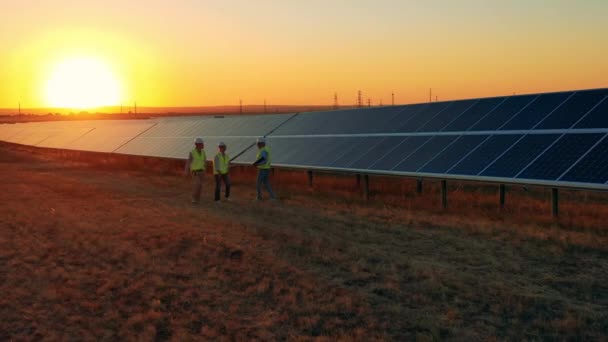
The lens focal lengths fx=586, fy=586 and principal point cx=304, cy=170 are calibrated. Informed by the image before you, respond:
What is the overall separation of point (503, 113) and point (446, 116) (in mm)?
2582

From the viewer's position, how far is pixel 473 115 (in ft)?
66.6

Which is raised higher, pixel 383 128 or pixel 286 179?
pixel 383 128

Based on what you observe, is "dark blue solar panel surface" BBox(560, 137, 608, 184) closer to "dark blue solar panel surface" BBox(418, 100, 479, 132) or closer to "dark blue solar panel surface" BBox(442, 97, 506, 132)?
"dark blue solar panel surface" BBox(442, 97, 506, 132)

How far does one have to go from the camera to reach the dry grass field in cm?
743

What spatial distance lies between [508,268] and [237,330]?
5.38 m

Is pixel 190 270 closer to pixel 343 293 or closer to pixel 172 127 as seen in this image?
pixel 343 293

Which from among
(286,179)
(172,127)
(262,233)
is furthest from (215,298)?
(172,127)

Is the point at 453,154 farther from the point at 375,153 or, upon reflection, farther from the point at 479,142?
the point at 375,153

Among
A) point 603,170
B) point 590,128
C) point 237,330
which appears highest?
point 590,128

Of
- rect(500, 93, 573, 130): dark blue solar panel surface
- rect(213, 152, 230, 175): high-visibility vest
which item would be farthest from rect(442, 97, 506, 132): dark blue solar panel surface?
rect(213, 152, 230, 175): high-visibility vest

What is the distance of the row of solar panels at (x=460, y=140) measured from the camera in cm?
1487

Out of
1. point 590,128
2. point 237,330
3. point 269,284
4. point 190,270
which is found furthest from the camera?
point 590,128

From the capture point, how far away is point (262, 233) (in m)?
13.2

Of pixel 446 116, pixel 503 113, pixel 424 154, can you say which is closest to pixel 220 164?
pixel 424 154
